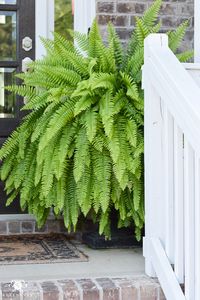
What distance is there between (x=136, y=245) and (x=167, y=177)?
2.66 ft

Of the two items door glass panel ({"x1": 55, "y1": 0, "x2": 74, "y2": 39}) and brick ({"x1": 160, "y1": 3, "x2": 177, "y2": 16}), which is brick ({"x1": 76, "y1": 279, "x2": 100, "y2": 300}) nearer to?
door glass panel ({"x1": 55, "y1": 0, "x2": 74, "y2": 39})

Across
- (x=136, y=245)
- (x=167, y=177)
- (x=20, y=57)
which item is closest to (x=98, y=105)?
(x=167, y=177)

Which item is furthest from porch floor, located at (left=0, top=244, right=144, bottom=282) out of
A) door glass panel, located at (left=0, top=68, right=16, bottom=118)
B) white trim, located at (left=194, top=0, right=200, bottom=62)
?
white trim, located at (left=194, top=0, right=200, bottom=62)

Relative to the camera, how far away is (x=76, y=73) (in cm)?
286

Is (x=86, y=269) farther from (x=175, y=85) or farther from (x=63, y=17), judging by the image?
(x=63, y=17)

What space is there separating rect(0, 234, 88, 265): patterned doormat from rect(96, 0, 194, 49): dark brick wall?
4.17ft

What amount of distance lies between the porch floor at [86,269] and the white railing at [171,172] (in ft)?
0.51

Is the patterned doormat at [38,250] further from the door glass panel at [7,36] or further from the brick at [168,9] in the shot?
the brick at [168,9]

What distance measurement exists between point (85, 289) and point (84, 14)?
1996mm

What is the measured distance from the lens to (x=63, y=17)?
12.2 ft

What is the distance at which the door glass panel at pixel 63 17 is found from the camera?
146 inches

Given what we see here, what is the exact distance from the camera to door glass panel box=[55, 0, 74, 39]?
3.71 m

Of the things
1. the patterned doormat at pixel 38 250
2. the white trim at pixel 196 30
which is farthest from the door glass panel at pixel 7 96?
the white trim at pixel 196 30

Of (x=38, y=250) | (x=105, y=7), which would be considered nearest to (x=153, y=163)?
(x=38, y=250)
